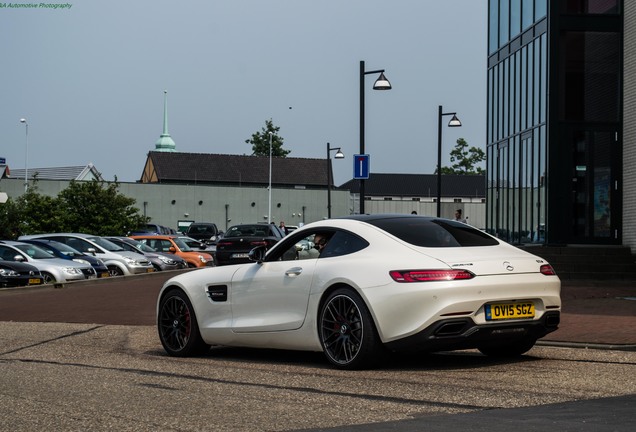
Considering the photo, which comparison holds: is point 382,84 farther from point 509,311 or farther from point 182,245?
point 509,311

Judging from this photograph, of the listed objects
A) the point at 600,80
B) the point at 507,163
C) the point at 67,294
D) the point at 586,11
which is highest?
the point at 586,11

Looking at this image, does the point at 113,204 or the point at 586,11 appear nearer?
the point at 586,11

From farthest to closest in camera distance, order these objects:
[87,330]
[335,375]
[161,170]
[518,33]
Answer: [161,170] < [518,33] < [87,330] < [335,375]

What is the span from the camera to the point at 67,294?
23266 millimetres

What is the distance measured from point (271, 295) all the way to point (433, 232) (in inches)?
65.6

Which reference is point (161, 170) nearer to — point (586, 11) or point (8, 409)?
point (586, 11)

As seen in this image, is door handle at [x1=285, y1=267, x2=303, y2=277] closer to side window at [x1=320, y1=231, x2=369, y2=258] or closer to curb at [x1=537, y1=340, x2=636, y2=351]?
side window at [x1=320, y1=231, x2=369, y2=258]

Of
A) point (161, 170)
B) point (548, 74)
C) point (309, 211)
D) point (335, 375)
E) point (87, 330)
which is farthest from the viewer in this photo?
point (161, 170)

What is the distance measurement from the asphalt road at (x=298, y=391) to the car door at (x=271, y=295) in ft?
1.27

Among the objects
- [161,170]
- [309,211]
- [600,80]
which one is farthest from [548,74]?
[161,170]

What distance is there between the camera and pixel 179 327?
11109 mm

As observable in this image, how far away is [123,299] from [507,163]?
1542 centimetres

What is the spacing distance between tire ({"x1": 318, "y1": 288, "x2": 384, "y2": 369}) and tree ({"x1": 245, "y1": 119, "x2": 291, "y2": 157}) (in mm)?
128290

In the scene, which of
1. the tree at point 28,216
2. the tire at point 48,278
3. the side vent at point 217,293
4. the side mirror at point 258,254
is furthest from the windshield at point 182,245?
the side mirror at point 258,254
